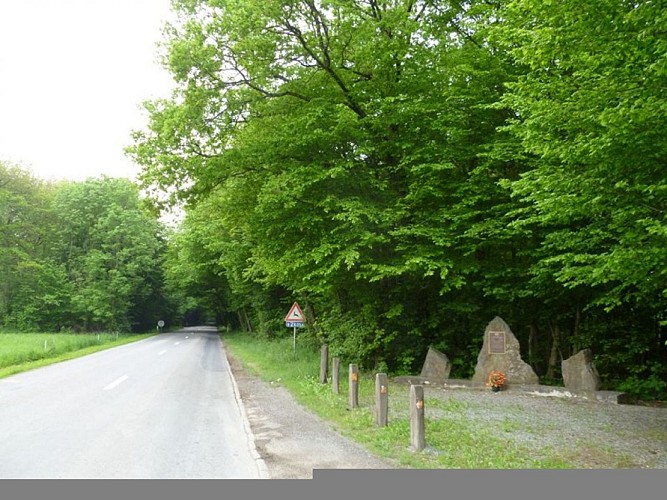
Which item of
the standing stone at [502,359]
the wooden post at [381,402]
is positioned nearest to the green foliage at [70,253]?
the standing stone at [502,359]

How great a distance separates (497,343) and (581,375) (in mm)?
2069

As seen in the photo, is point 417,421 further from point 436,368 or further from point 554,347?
point 554,347

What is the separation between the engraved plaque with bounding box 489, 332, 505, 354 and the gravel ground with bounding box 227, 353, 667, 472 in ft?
3.44

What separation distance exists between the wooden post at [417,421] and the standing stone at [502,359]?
20.0 feet

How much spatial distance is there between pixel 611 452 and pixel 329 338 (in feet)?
36.9

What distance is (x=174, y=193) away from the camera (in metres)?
14.6

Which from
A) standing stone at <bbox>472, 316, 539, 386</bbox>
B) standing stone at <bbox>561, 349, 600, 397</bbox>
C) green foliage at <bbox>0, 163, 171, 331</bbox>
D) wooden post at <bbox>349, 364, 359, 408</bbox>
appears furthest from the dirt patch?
green foliage at <bbox>0, 163, 171, 331</bbox>

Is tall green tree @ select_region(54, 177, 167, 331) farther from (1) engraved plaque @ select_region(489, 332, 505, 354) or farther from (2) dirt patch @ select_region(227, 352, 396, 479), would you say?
(1) engraved plaque @ select_region(489, 332, 505, 354)

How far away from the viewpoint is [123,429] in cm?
814

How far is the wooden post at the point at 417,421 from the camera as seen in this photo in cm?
681

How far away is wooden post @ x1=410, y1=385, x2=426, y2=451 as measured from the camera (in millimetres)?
6812

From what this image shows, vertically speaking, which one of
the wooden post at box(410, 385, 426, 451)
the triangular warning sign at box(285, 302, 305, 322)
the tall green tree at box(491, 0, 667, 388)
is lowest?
the wooden post at box(410, 385, 426, 451)

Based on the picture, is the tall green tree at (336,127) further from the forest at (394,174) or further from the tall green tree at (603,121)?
the tall green tree at (603,121)

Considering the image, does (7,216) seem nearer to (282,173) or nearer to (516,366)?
(282,173)
